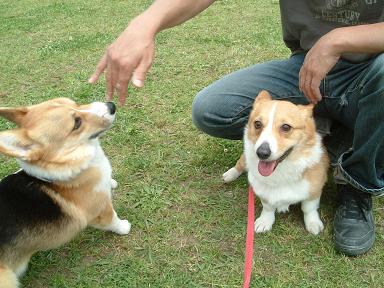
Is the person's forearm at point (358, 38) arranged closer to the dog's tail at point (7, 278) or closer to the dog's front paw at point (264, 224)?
the dog's front paw at point (264, 224)

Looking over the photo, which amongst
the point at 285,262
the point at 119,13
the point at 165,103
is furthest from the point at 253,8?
the point at 285,262

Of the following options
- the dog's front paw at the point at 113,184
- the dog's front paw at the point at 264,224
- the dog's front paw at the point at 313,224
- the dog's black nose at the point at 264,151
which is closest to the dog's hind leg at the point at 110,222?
the dog's front paw at the point at 113,184

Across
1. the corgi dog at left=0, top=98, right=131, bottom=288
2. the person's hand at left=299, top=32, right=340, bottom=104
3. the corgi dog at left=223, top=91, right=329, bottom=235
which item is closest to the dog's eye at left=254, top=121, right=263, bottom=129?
the corgi dog at left=223, top=91, right=329, bottom=235

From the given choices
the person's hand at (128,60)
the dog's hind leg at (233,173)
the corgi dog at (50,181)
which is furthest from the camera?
the dog's hind leg at (233,173)

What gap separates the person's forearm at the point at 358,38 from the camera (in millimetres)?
1821

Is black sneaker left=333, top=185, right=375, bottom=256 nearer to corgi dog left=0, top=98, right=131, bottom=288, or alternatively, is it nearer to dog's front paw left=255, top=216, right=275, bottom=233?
dog's front paw left=255, top=216, right=275, bottom=233

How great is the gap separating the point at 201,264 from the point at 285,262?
0.42m

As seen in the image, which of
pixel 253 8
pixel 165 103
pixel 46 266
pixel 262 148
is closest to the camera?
pixel 262 148

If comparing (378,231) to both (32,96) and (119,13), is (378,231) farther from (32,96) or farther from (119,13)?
(119,13)

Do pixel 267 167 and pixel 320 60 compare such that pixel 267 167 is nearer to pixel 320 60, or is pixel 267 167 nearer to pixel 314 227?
pixel 314 227

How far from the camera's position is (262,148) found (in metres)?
1.97

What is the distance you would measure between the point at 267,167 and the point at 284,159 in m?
0.10

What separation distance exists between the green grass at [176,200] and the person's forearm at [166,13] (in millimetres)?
1119

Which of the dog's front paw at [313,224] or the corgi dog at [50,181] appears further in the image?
the dog's front paw at [313,224]
